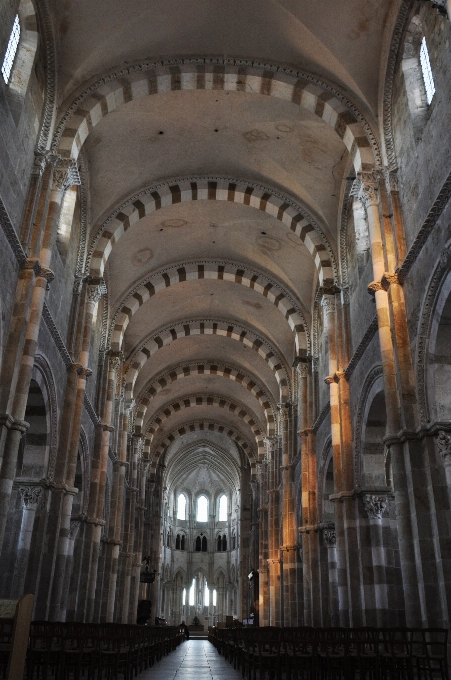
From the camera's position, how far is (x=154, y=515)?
39.9 m

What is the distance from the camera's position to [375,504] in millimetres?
14242

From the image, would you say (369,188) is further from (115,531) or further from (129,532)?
(129,532)

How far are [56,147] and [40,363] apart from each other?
4677 mm

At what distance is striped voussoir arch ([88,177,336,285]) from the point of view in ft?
60.0

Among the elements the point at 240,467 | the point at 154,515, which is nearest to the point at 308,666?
the point at 154,515

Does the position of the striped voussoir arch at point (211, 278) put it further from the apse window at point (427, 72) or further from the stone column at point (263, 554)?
the stone column at point (263, 554)

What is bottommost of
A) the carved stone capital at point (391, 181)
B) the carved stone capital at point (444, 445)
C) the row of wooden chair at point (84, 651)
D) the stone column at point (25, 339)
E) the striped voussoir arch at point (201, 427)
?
the row of wooden chair at point (84, 651)

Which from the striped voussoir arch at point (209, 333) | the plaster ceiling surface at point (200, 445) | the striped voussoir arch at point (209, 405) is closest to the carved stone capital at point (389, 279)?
the striped voussoir arch at point (209, 333)

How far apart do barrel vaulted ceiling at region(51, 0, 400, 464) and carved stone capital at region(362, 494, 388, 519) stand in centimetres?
650

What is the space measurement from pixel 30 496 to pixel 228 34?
11363 millimetres

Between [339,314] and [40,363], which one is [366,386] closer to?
[339,314]

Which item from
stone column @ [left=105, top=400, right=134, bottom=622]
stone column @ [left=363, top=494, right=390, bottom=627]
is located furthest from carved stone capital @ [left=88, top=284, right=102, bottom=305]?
stone column @ [left=363, top=494, right=390, bottom=627]

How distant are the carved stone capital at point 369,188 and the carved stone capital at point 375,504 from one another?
21.3 feet

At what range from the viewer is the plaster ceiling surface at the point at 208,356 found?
30.5 meters
